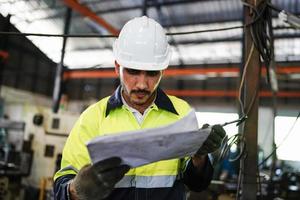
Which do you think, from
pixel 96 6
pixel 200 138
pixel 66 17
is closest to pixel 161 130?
pixel 200 138

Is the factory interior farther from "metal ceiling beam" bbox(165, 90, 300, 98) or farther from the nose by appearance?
the nose

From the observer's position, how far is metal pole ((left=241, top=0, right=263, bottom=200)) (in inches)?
66.7

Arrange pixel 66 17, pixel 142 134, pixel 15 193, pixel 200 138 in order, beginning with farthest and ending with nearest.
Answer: pixel 66 17 → pixel 15 193 → pixel 200 138 → pixel 142 134

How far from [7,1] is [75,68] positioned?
224 inches

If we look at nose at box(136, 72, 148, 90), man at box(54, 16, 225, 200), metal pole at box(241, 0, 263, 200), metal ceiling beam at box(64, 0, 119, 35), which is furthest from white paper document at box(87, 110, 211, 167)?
metal ceiling beam at box(64, 0, 119, 35)

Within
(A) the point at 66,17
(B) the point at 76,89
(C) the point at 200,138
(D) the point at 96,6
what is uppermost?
(D) the point at 96,6

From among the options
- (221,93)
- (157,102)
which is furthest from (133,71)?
(221,93)

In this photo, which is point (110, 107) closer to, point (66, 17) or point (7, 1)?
point (7, 1)

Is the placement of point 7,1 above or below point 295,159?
above

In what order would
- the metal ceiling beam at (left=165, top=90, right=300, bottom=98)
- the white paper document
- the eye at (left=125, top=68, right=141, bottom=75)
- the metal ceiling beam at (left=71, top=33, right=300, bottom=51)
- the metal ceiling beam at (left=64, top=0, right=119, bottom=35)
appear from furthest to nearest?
the metal ceiling beam at (left=165, top=90, right=300, bottom=98)
the metal ceiling beam at (left=71, top=33, right=300, bottom=51)
the metal ceiling beam at (left=64, top=0, right=119, bottom=35)
the eye at (left=125, top=68, right=141, bottom=75)
the white paper document

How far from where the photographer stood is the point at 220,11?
6.20m

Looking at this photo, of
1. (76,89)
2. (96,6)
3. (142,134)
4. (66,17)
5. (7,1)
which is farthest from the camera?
(76,89)

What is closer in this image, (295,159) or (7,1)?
(7,1)

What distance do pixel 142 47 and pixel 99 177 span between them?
0.54m
